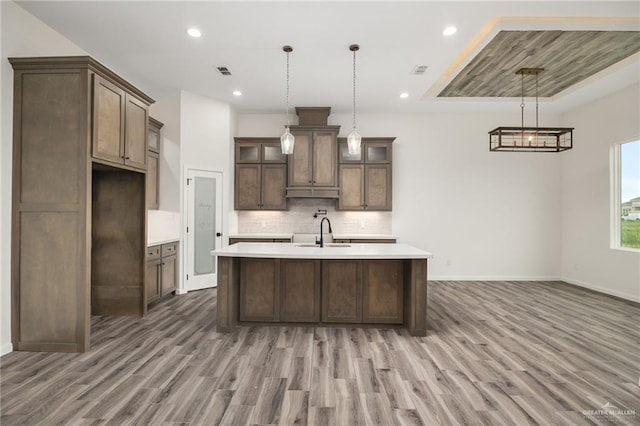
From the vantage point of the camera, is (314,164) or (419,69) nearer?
(419,69)

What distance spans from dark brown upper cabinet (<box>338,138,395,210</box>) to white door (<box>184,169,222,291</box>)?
7.44 feet

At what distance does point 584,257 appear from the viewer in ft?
19.2

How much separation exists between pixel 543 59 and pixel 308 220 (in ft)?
14.4

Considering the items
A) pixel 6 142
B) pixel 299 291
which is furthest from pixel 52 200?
pixel 299 291

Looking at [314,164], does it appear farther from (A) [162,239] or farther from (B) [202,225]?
(A) [162,239]

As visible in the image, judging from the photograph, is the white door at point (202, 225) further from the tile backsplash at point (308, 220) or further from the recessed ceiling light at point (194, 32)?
the recessed ceiling light at point (194, 32)

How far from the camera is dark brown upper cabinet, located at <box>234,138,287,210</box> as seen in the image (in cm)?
608

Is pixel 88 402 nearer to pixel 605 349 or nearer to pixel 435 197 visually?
pixel 605 349

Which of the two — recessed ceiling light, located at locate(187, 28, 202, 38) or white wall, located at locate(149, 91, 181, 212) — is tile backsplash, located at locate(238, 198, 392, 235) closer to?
white wall, located at locate(149, 91, 181, 212)

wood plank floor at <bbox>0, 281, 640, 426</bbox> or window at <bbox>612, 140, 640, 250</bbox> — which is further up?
window at <bbox>612, 140, 640, 250</bbox>

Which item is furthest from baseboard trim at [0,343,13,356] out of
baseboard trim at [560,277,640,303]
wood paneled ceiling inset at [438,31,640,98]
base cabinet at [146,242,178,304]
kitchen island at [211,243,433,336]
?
baseboard trim at [560,277,640,303]

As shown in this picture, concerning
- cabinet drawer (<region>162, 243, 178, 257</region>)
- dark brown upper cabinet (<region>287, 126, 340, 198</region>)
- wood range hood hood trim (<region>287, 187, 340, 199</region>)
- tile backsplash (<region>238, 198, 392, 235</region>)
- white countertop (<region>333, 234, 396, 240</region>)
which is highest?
dark brown upper cabinet (<region>287, 126, 340, 198</region>)

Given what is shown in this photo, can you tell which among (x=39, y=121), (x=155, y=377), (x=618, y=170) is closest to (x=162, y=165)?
(x=39, y=121)

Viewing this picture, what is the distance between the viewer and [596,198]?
5637 millimetres
